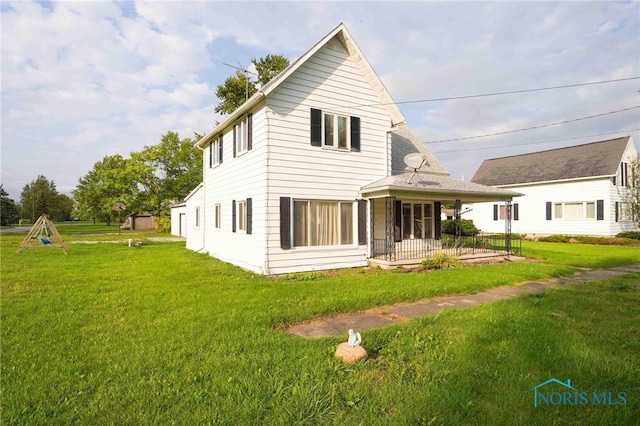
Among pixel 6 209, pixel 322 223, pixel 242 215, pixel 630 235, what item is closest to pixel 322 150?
pixel 322 223

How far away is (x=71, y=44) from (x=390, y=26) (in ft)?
32.0

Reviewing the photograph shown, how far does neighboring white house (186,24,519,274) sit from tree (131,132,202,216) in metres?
27.5

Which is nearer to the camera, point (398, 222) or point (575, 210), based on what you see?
point (398, 222)

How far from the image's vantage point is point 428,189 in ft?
36.8

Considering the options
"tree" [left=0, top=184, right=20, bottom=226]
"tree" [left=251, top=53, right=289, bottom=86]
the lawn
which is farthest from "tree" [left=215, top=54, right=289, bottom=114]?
"tree" [left=0, top=184, right=20, bottom=226]

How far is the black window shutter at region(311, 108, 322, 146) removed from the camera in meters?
11.0

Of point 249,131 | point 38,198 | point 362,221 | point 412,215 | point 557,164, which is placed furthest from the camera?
point 38,198

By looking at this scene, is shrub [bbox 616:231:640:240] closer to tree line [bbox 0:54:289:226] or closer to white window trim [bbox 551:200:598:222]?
white window trim [bbox 551:200:598:222]

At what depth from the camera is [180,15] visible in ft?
31.6

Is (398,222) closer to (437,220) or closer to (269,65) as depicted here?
(437,220)

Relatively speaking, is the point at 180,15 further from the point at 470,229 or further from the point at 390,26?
the point at 470,229

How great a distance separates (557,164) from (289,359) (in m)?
28.8

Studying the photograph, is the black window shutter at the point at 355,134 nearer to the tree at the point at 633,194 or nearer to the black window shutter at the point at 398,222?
the black window shutter at the point at 398,222

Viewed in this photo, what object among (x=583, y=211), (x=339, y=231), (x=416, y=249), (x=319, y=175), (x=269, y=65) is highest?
(x=269, y=65)
